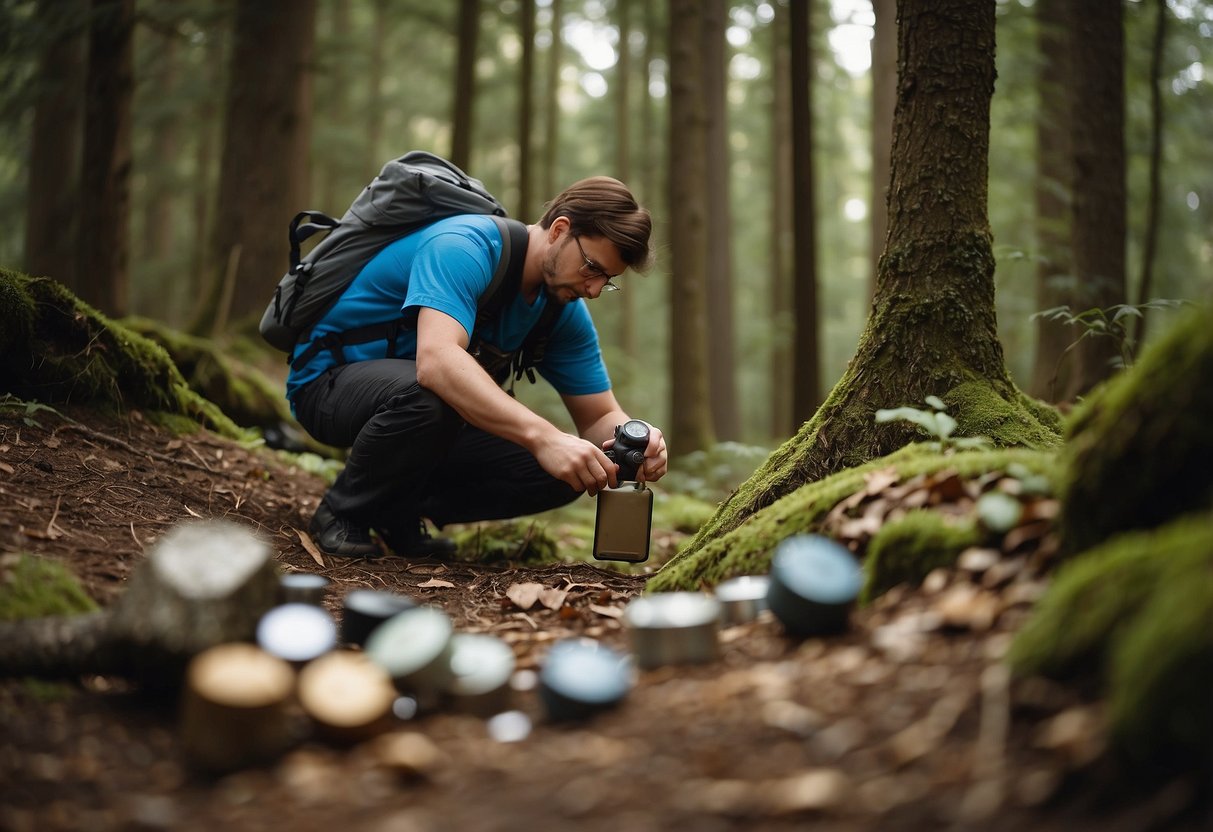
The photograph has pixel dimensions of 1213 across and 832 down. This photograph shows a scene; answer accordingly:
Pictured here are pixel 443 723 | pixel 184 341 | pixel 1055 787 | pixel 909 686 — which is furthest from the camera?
pixel 184 341

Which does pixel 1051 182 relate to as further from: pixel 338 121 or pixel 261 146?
pixel 338 121

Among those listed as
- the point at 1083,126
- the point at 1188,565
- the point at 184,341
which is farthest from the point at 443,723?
the point at 1083,126

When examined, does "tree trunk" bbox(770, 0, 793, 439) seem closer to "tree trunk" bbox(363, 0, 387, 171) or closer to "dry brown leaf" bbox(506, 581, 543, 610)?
→ "tree trunk" bbox(363, 0, 387, 171)

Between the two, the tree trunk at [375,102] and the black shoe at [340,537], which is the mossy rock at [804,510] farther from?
the tree trunk at [375,102]

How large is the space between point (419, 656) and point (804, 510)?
1.31m

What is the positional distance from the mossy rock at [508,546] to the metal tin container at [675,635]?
2.37 meters

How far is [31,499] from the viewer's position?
307 centimetres

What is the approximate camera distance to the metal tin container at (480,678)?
6.36ft

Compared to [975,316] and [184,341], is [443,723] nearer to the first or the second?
[975,316]

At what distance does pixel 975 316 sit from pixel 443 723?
246 cm

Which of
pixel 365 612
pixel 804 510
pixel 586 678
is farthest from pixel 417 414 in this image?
pixel 586 678

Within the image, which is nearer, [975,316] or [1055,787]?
[1055,787]

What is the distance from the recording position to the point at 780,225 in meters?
16.5

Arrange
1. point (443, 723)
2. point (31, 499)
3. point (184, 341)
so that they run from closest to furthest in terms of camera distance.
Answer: point (443, 723)
point (31, 499)
point (184, 341)
